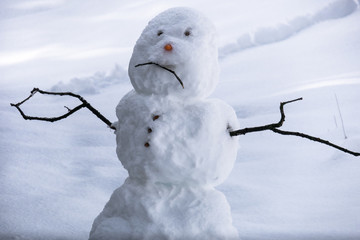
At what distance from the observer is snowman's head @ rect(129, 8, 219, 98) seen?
862 mm

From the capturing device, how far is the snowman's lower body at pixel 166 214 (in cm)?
85

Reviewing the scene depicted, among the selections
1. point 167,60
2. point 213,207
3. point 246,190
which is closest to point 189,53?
point 167,60

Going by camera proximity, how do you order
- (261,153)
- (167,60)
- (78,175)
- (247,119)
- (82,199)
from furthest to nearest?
1. (247,119)
2. (261,153)
3. (78,175)
4. (82,199)
5. (167,60)

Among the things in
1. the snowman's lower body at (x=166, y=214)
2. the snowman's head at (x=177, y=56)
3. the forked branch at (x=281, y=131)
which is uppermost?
the snowman's head at (x=177, y=56)

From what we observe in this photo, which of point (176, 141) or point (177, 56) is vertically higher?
point (177, 56)

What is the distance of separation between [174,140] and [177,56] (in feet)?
0.50

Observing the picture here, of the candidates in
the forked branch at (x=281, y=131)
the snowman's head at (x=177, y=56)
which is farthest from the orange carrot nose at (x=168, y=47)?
the forked branch at (x=281, y=131)

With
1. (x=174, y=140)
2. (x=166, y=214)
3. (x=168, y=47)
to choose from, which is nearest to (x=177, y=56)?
(x=168, y=47)

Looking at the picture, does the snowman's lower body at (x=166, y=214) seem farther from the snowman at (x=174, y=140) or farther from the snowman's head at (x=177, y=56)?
the snowman's head at (x=177, y=56)

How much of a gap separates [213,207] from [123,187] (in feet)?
0.60

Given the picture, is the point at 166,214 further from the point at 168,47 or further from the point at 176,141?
the point at 168,47

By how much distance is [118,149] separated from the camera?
932 millimetres

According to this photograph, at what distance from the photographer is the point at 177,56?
856mm

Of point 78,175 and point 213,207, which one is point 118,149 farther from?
point 78,175
